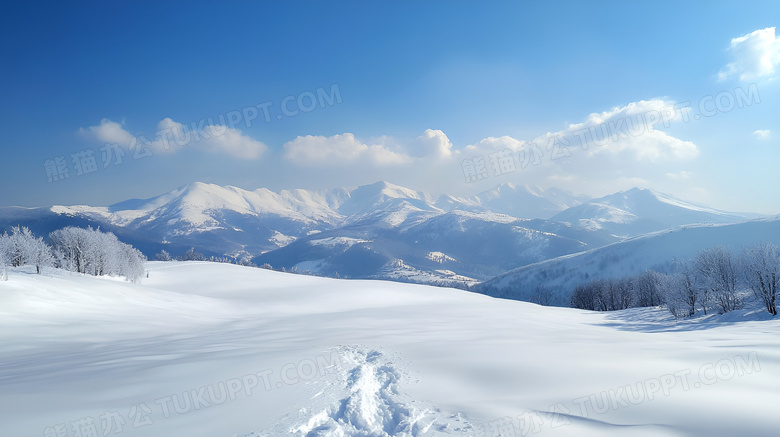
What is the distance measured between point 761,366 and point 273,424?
39.9ft

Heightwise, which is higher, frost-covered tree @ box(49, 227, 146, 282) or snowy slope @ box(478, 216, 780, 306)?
frost-covered tree @ box(49, 227, 146, 282)

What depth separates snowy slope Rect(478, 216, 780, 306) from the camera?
419 ft

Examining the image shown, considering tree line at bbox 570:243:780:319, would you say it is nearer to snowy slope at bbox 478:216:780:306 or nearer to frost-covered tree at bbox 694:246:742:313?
frost-covered tree at bbox 694:246:742:313

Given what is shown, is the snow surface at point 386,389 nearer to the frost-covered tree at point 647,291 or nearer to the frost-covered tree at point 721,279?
the frost-covered tree at point 721,279

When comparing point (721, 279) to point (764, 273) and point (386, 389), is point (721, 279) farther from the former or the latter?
point (386, 389)

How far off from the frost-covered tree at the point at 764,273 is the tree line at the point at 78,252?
7986cm

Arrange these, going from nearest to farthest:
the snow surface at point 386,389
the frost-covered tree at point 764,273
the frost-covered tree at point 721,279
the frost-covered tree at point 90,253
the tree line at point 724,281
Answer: the snow surface at point 386,389 < the frost-covered tree at point 764,273 < the tree line at point 724,281 < the frost-covered tree at point 721,279 < the frost-covered tree at point 90,253

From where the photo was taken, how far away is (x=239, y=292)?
44125 millimetres

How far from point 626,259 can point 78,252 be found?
610 ft

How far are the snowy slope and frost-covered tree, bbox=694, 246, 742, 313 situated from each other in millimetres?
90019

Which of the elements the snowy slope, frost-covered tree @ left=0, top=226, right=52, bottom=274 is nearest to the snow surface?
frost-covered tree @ left=0, top=226, right=52, bottom=274

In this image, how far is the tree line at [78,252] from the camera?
114ft

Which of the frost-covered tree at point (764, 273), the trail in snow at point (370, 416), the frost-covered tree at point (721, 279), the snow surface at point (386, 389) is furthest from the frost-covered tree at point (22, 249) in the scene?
the frost-covered tree at point (721, 279)

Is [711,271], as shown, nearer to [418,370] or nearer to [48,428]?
[418,370]
